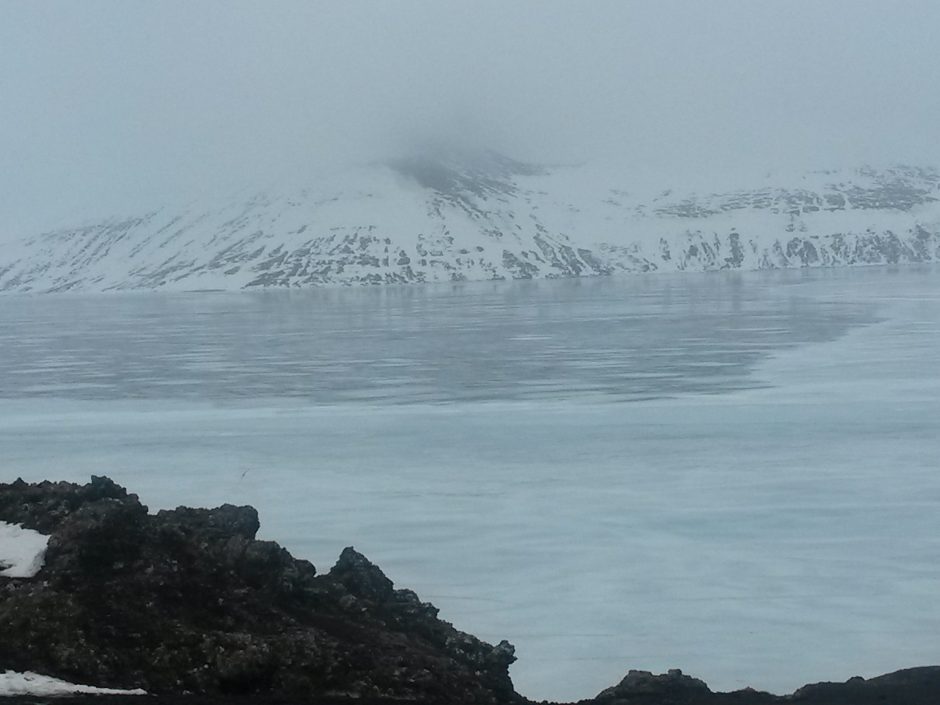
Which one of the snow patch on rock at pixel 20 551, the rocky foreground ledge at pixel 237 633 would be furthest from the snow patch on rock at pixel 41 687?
the snow patch on rock at pixel 20 551

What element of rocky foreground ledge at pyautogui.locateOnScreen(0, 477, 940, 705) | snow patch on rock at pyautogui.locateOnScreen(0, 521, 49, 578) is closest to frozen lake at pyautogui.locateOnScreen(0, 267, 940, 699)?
rocky foreground ledge at pyautogui.locateOnScreen(0, 477, 940, 705)

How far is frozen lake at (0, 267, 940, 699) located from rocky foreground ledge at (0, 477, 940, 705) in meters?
0.77

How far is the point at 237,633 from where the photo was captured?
8266 mm

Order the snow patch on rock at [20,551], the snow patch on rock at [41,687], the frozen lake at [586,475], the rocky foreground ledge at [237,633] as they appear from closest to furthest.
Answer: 1. the snow patch on rock at [41,687]
2. the rocky foreground ledge at [237,633]
3. the snow patch on rock at [20,551]
4. the frozen lake at [586,475]

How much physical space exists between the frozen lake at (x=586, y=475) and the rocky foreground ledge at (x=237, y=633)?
0.77 metres

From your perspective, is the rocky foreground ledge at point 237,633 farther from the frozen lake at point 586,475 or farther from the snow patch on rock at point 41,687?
the frozen lake at point 586,475

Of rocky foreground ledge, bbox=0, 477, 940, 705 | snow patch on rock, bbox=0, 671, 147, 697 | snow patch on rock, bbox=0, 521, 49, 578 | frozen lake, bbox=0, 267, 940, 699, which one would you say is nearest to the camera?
snow patch on rock, bbox=0, 671, 147, 697

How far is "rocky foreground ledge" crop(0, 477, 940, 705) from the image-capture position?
7445 millimetres

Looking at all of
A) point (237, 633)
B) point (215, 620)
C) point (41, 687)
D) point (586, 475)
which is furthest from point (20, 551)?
point (586, 475)

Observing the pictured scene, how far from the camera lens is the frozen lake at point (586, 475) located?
9.84m

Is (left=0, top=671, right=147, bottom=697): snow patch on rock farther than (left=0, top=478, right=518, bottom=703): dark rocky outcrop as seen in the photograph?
No

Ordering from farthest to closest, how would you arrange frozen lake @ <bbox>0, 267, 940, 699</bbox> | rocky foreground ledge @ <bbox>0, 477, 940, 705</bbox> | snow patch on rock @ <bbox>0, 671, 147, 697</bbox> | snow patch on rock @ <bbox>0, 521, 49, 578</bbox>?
frozen lake @ <bbox>0, 267, 940, 699</bbox> → snow patch on rock @ <bbox>0, 521, 49, 578</bbox> → rocky foreground ledge @ <bbox>0, 477, 940, 705</bbox> → snow patch on rock @ <bbox>0, 671, 147, 697</bbox>

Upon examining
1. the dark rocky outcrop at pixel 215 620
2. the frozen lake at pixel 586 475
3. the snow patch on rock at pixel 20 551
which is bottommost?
the frozen lake at pixel 586 475

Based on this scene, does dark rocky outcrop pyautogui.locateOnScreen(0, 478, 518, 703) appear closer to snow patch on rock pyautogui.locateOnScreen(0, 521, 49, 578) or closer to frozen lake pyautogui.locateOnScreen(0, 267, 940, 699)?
snow patch on rock pyautogui.locateOnScreen(0, 521, 49, 578)
